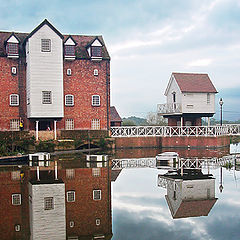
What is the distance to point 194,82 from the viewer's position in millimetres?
38656

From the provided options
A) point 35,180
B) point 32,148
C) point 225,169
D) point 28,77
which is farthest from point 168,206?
point 28,77

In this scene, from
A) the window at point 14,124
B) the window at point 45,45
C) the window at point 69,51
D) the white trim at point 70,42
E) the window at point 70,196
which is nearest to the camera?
the window at point 70,196

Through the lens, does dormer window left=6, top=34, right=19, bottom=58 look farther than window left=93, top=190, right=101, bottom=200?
Yes

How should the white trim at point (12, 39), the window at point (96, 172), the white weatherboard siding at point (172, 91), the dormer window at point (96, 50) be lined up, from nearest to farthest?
1. the window at point (96, 172)
2. the white trim at point (12, 39)
3. the dormer window at point (96, 50)
4. the white weatherboard siding at point (172, 91)

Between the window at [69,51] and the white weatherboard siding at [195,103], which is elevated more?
the window at [69,51]

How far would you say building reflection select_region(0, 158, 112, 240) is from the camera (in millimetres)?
9936

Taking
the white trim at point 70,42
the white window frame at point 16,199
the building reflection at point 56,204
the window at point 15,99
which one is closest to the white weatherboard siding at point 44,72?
the white trim at point 70,42

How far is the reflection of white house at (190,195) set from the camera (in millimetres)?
11922

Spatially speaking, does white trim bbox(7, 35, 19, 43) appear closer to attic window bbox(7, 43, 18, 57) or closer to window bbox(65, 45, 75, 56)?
attic window bbox(7, 43, 18, 57)

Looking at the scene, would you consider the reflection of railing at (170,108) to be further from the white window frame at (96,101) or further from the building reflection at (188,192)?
the building reflection at (188,192)

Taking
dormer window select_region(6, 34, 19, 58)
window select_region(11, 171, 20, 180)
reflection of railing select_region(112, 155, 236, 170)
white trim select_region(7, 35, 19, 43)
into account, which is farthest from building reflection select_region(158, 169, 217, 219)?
white trim select_region(7, 35, 19, 43)

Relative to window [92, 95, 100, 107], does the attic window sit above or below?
above

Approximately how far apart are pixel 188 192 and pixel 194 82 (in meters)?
25.9

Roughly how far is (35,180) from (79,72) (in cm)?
2073
